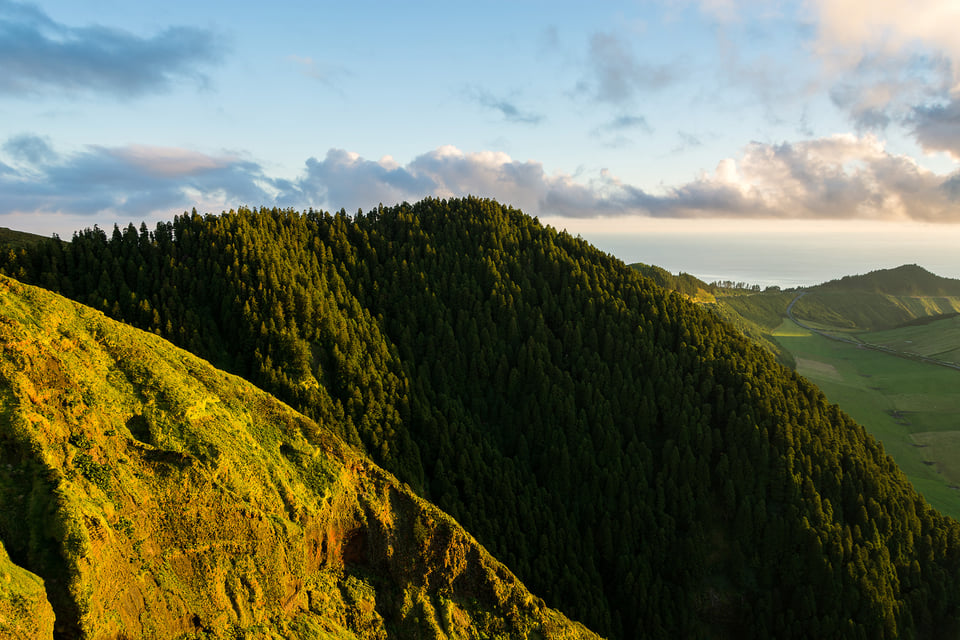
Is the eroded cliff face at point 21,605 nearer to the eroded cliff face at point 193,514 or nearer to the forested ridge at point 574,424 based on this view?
the eroded cliff face at point 193,514

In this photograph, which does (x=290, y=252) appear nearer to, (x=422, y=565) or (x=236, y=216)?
(x=236, y=216)

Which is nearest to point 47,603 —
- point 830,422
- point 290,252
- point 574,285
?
point 290,252

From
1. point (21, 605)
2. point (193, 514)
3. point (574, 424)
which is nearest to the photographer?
point (21, 605)

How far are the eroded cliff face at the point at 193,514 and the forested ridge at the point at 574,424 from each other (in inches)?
2219

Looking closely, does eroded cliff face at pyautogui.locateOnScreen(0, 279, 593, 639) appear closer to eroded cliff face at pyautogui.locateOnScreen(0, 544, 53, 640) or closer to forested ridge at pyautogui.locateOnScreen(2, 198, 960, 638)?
eroded cliff face at pyautogui.locateOnScreen(0, 544, 53, 640)

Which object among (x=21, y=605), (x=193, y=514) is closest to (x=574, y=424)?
(x=193, y=514)

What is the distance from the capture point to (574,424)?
428 ft

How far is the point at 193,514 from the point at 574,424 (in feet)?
337

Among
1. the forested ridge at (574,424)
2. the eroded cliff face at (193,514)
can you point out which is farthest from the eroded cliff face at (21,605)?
the forested ridge at (574,424)

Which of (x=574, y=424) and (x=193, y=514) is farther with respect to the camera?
(x=574, y=424)

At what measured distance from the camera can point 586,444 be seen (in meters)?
126

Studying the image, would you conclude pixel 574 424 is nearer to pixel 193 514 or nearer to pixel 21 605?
pixel 193 514

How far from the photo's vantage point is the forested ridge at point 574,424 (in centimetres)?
10812

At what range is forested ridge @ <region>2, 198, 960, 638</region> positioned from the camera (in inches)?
4257
